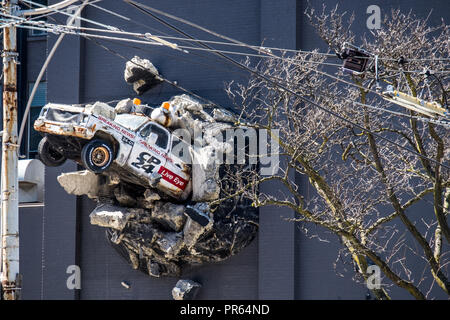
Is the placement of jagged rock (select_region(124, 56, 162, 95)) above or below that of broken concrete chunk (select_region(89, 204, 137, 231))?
above

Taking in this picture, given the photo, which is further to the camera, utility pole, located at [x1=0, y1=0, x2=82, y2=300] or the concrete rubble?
the concrete rubble

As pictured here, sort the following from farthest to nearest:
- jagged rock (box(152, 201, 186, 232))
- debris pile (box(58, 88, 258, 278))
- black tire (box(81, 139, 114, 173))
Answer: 1. jagged rock (box(152, 201, 186, 232))
2. debris pile (box(58, 88, 258, 278))
3. black tire (box(81, 139, 114, 173))

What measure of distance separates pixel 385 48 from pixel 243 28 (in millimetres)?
6820

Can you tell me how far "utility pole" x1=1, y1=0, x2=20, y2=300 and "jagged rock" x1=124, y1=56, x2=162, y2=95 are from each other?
25.4 ft

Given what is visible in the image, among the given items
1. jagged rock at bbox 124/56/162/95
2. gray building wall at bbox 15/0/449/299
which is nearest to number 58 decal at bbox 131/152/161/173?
gray building wall at bbox 15/0/449/299

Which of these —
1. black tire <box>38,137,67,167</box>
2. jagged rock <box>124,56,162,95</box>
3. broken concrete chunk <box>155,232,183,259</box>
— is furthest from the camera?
jagged rock <box>124,56,162,95</box>

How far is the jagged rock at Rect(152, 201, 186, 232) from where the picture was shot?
21.5m

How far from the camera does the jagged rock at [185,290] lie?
2203 cm

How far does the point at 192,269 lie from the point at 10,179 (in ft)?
28.1

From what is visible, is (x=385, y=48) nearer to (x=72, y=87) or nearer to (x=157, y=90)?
(x=157, y=90)

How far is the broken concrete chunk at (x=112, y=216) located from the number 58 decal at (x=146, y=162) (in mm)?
1429

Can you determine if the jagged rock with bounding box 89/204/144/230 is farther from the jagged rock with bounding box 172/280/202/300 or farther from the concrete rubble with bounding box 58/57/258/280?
the jagged rock with bounding box 172/280/202/300
